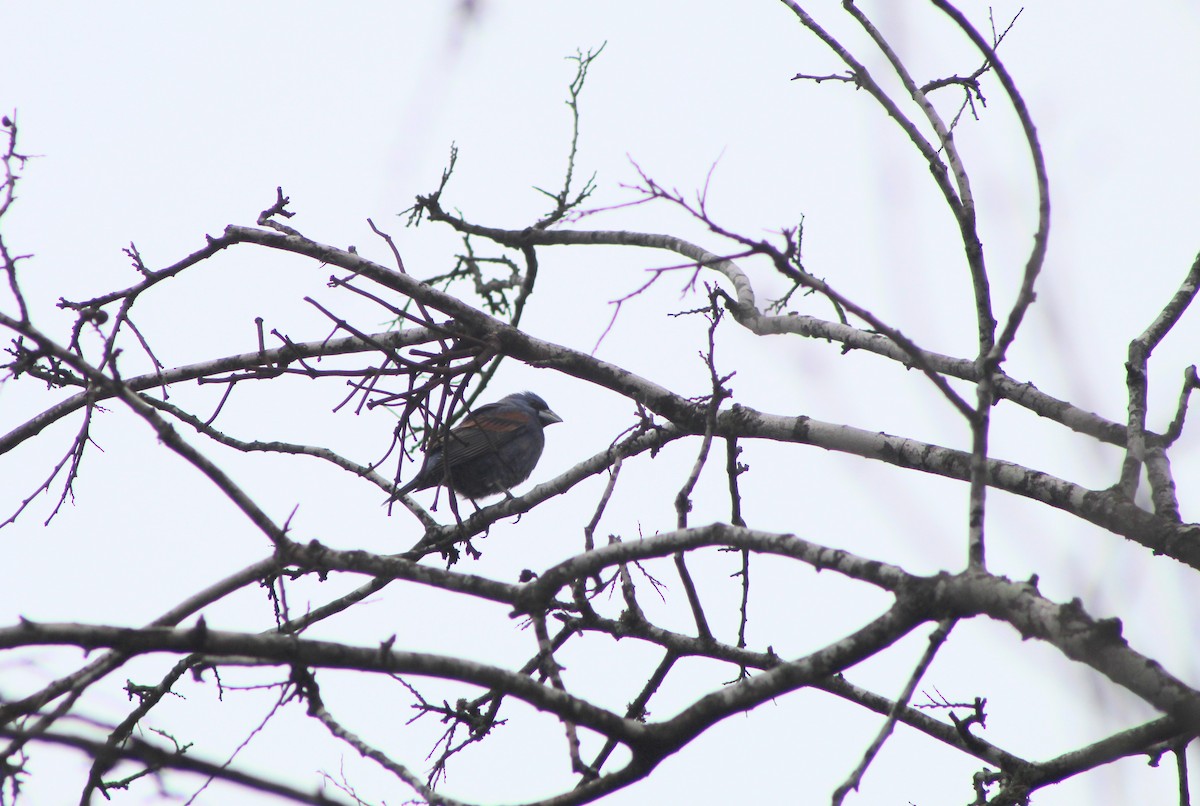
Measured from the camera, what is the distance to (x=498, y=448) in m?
7.04

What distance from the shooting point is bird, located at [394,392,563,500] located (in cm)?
749

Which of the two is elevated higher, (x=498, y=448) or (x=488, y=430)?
(x=488, y=430)

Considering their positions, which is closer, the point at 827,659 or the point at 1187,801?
the point at 827,659

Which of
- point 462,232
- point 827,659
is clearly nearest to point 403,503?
point 462,232

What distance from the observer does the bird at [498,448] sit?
24.6 feet

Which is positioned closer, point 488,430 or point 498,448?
point 498,448

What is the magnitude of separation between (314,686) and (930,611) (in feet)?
4.72

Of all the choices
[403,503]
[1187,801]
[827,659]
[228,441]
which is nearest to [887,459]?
[1187,801]

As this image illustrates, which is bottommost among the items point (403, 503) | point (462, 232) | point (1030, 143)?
point (1030, 143)

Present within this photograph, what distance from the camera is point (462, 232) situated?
4.27 metres

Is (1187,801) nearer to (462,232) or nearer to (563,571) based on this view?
(563,571)

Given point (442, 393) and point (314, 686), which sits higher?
point (442, 393)

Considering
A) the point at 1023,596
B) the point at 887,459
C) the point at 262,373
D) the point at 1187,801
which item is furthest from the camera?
the point at 887,459

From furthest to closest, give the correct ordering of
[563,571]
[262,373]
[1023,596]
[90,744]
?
[262,373]
[563,571]
[1023,596]
[90,744]
